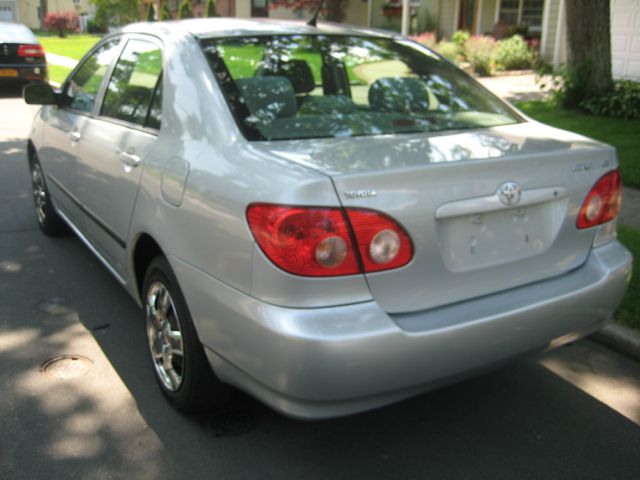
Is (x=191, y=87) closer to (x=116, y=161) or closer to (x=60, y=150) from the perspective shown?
(x=116, y=161)

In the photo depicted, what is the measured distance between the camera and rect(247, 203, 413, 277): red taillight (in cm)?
231

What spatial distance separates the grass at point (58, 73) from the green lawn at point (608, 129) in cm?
1110

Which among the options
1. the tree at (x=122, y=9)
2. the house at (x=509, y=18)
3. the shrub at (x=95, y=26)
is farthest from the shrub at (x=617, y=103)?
the shrub at (x=95, y=26)

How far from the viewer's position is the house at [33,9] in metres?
60.2

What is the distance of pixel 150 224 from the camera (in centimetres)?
308

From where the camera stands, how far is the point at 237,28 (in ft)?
11.4

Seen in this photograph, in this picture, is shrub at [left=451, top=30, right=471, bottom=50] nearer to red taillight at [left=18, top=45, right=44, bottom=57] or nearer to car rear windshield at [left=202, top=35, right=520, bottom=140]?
red taillight at [left=18, top=45, right=44, bottom=57]

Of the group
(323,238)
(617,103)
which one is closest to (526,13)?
(617,103)

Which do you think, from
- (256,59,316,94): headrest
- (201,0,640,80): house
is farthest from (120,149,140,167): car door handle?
(201,0,640,80): house

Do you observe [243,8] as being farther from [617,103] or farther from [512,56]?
[617,103]

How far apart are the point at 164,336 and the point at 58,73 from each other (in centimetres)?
1713

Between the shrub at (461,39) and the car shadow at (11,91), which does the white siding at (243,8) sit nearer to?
the shrub at (461,39)

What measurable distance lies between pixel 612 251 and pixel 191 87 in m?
1.97

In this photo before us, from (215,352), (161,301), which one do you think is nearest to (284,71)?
(161,301)
